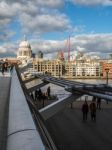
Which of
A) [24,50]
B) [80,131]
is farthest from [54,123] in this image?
[24,50]

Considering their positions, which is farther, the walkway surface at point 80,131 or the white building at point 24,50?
the white building at point 24,50

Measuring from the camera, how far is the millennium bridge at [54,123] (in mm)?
2971

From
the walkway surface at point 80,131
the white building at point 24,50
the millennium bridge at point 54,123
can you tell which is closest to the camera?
the millennium bridge at point 54,123

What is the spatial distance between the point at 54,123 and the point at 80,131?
2.12 meters

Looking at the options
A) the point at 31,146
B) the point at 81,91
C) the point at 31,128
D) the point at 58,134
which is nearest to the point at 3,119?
the point at 81,91

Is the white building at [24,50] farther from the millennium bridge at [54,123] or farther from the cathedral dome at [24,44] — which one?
the millennium bridge at [54,123]

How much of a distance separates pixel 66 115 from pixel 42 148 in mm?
15086

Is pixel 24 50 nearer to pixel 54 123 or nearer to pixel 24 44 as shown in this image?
pixel 24 44

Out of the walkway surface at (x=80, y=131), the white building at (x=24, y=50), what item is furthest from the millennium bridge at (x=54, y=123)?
the white building at (x=24, y=50)

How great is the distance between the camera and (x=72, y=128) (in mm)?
13680

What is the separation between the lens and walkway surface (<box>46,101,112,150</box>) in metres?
10.5

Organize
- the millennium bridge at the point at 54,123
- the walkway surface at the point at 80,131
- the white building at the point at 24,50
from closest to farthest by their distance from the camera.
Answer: the millennium bridge at the point at 54,123 < the walkway surface at the point at 80,131 < the white building at the point at 24,50

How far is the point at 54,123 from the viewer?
14.9 metres

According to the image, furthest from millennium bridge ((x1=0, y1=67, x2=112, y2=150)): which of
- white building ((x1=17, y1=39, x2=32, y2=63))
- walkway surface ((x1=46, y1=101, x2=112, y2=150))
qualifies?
white building ((x1=17, y1=39, x2=32, y2=63))
